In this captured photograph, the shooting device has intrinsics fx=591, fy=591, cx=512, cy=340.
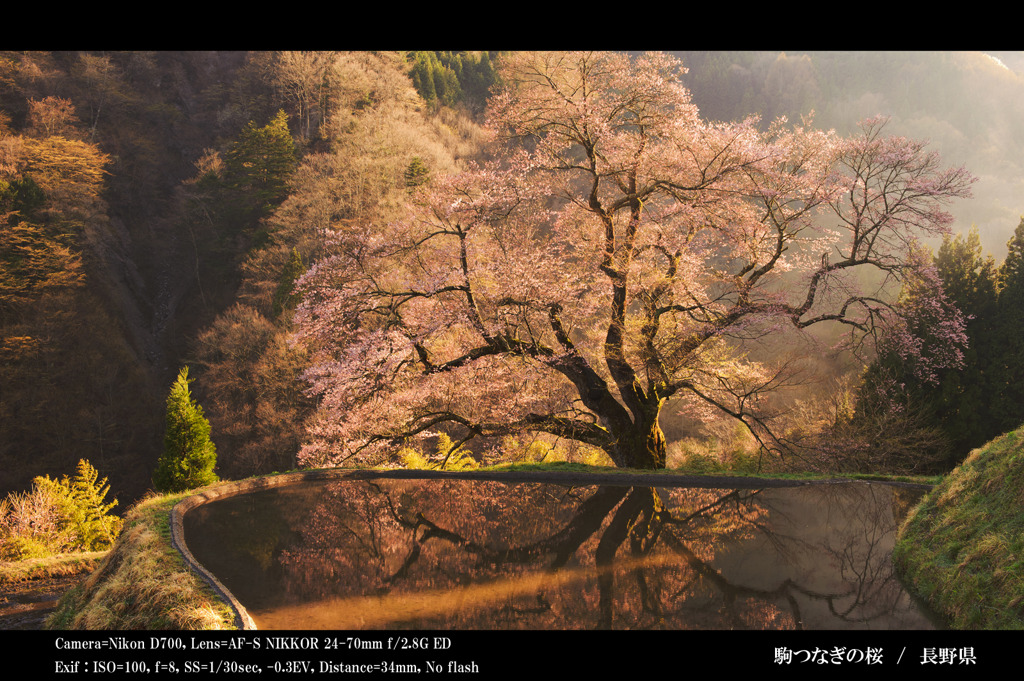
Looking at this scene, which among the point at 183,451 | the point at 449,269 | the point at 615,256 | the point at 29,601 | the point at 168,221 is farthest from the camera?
the point at 168,221

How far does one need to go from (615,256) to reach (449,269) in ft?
8.16

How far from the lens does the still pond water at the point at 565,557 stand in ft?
12.5

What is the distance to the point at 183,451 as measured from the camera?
13086 millimetres

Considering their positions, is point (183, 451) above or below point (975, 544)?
below

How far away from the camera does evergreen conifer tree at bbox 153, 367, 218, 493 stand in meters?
12.9

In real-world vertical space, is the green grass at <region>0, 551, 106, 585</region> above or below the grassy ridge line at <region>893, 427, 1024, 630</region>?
below

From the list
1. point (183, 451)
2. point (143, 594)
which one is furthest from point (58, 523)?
point (143, 594)

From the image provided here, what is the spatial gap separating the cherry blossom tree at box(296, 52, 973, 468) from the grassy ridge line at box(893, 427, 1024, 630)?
11.9 feet

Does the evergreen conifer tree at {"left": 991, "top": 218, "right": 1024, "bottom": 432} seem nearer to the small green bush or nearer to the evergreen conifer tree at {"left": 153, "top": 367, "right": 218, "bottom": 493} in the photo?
the evergreen conifer tree at {"left": 153, "top": 367, "right": 218, "bottom": 493}

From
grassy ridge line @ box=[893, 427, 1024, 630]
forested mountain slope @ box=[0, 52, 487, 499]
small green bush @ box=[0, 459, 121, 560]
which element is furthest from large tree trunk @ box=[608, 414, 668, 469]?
forested mountain slope @ box=[0, 52, 487, 499]

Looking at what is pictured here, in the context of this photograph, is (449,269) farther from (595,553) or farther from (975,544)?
(975,544)

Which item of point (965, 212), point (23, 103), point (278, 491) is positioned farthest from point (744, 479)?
point (965, 212)

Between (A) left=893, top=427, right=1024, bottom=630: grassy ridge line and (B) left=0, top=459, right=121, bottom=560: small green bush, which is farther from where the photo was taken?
(B) left=0, top=459, right=121, bottom=560: small green bush
